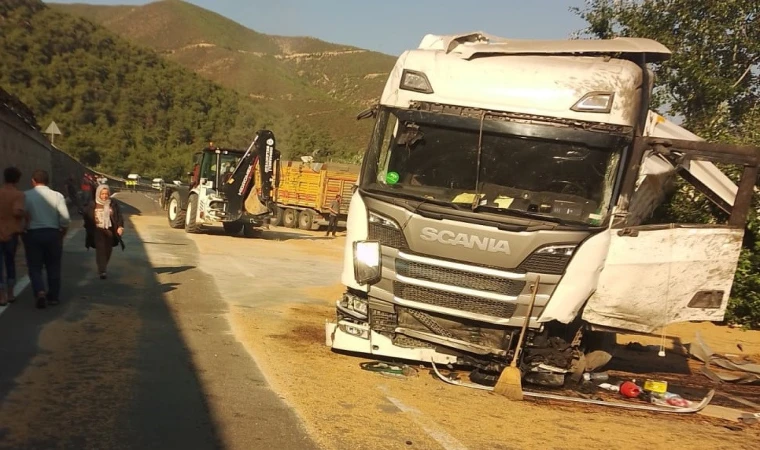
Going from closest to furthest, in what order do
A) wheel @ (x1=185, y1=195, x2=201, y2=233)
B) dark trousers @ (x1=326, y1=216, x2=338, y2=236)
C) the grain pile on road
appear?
the grain pile on road
wheel @ (x1=185, y1=195, x2=201, y2=233)
dark trousers @ (x1=326, y1=216, x2=338, y2=236)

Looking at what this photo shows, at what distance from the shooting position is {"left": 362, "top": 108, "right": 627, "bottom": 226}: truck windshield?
6.45 metres

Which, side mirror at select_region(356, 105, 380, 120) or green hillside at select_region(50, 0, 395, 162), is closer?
side mirror at select_region(356, 105, 380, 120)

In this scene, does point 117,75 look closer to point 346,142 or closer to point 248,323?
point 346,142

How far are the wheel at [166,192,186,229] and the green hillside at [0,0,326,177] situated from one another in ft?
122

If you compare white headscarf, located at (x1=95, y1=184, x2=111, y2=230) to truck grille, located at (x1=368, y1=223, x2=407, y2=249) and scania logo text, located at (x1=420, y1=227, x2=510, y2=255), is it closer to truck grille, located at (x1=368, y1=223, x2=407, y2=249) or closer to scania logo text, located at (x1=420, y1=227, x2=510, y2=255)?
truck grille, located at (x1=368, y1=223, x2=407, y2=249)

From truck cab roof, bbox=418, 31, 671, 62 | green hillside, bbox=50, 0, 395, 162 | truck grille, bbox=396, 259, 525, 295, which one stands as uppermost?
green hillside, bbox=50, 0, 395, 162

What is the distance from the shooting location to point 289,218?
1246 inches

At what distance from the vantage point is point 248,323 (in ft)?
29.4

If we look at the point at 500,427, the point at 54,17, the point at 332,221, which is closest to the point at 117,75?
the point at 54,17

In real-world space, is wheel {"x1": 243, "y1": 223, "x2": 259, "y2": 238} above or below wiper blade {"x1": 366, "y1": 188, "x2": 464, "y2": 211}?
below

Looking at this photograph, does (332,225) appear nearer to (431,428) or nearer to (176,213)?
(176,213)

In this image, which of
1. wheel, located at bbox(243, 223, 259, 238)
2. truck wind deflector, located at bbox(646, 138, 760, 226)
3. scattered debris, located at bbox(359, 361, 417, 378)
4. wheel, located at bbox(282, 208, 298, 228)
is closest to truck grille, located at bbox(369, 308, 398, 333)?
scattered debris, located at bbox(359, 361, 417, 378)

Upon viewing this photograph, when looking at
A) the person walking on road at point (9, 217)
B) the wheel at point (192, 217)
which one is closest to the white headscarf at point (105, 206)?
the person walking on road at point (9, 217)

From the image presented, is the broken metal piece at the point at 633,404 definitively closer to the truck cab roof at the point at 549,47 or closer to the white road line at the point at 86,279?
the truck cab roof at the point at 549,47
